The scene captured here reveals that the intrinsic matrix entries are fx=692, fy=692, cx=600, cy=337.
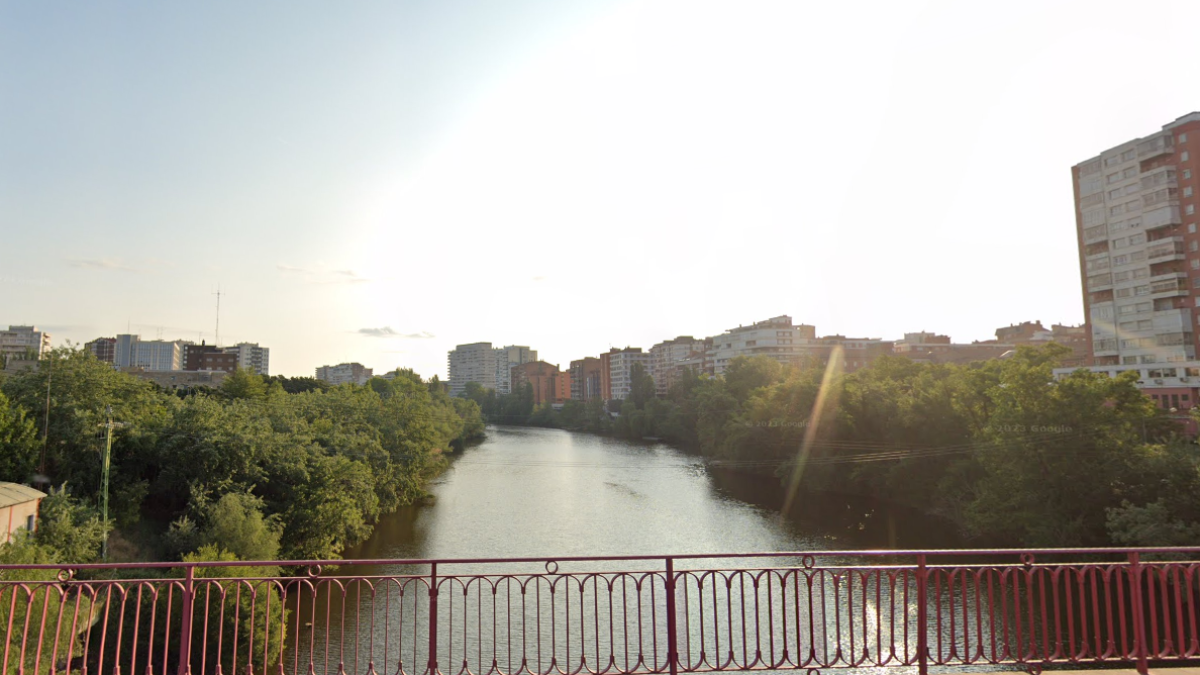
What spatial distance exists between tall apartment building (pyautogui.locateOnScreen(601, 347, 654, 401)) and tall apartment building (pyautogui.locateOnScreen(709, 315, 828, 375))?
27.8 metres

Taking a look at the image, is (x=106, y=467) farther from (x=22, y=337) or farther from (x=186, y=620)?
(x=22, y=337)

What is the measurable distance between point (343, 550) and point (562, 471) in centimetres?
2205

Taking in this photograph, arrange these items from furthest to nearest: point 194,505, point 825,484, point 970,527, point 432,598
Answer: point 825,484, point 970,527, point 194,505, point 432,598

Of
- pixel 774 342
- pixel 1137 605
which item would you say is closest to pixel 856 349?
pixel 774 342

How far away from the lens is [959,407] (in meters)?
31.3

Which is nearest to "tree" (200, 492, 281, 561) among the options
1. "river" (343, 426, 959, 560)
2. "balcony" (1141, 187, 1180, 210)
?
"river" (343, 426, 959, 560)

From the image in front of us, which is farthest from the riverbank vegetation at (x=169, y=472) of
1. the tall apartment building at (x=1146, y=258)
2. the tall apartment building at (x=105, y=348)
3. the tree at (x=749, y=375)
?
the tall apartment building at (x=105, y=348)

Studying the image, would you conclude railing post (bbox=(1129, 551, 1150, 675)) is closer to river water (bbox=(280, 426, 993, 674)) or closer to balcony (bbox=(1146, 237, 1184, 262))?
river water (bbox=(280, 426, 993, 674))

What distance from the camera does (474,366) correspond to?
184 m

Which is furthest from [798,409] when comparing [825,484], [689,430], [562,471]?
[689,430]

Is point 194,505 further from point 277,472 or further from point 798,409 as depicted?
point 798,409

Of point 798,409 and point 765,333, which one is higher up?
point 765,333

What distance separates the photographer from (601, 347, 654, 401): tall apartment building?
123m

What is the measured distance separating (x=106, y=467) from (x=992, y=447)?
1189 inches
